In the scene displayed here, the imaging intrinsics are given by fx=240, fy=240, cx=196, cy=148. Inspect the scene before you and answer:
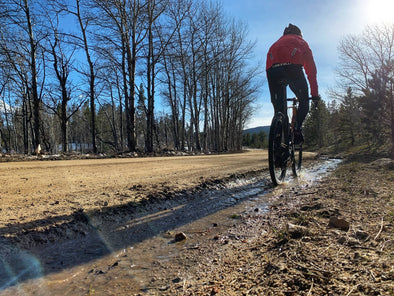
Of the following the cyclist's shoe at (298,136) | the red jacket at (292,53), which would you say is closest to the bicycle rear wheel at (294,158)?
the cyclist's shoe at (298,136)

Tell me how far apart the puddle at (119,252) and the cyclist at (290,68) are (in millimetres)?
1923

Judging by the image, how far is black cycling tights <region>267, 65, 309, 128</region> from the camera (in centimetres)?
364

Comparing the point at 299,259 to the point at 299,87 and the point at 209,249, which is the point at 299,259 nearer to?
the point at 209,249

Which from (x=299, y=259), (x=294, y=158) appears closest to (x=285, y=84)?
(x=294, y=158)

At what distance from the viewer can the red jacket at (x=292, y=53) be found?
11.6ft

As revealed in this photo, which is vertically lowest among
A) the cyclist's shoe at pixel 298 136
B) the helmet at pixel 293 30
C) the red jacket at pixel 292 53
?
the cyclist's shoe at pixel 298 136

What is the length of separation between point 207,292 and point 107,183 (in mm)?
2763

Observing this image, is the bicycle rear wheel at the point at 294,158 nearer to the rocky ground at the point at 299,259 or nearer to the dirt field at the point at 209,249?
the dirt field at the point at 209,249

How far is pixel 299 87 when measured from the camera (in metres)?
3.81

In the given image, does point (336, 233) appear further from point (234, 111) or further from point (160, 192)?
point (234, 111)

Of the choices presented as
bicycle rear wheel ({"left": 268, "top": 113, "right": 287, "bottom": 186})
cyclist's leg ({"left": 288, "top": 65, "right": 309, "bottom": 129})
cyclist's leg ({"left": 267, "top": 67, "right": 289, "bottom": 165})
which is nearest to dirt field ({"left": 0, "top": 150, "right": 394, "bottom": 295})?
bicycle rear wheel ({"left": 268, "top": 113, "right": 287, "bottom": 186})

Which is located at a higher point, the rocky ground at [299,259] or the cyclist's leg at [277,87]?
the cyclist's leg at [277,87]

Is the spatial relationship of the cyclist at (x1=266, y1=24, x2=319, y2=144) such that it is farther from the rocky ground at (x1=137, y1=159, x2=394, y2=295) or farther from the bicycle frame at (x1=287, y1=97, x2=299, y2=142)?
the rocky ground at (x1=137, y1=159, x2=394, y2=295)

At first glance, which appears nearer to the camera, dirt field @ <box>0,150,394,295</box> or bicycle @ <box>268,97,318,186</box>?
dirt field @ <box>0,150,394,295</box>
